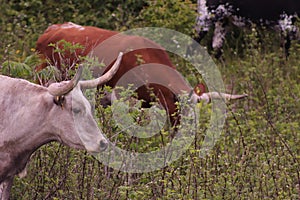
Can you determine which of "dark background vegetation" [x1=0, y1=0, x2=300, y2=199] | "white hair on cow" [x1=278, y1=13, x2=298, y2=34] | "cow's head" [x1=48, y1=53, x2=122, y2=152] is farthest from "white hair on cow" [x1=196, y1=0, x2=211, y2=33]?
"cow's head" [x1=48, y1=53, x2=122, y2=152]

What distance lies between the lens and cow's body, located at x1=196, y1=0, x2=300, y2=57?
11.5 metres

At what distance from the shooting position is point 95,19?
12109mm

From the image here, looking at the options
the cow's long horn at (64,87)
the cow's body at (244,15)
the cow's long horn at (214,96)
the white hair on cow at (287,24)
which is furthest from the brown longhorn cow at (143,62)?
the cow's long horn at (64,87)

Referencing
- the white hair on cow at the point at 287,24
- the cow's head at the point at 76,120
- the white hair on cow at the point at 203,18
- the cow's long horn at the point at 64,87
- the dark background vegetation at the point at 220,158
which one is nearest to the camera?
the cow's long horn at the point at 64,87

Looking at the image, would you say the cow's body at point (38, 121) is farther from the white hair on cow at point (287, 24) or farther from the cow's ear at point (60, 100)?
the white hair on cow at point (287, 24)

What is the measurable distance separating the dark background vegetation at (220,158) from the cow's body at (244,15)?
2.17 feet

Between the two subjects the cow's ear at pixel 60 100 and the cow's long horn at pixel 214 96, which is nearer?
the cow's ear at pixel 60 100

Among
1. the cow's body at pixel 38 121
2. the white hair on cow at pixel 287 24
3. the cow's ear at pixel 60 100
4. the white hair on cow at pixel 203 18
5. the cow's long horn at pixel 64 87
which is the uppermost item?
the cow's long horn at pixel 64 87

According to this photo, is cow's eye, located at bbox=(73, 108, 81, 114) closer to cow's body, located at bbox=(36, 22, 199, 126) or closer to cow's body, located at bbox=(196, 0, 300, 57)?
cow's body, located at bbox=(36, 22, 199, 126)

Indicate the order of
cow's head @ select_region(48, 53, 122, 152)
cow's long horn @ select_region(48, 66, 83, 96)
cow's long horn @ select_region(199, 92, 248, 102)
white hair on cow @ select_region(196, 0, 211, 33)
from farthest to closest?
white hair on cow @ select_region(196, 0, 211, 33), cow's long horn @ select_region(199, 92, 248, 102), cow's head @ select_region(48, 53, 122, 152), cow's long horn @ select_region(48, 66, 83, 96)

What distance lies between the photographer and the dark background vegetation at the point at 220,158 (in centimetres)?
593

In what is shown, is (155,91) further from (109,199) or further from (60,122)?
(60,122)

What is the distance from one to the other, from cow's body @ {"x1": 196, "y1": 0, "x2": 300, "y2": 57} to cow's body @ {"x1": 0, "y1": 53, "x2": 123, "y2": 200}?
247 inches

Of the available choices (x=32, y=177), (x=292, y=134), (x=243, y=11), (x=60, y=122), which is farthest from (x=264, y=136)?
(x=243, y=11)
